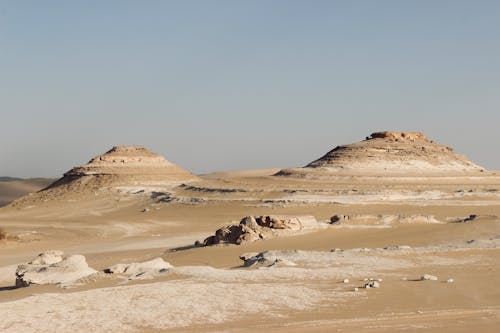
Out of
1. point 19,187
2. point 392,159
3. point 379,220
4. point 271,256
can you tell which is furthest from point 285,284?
point 19,187

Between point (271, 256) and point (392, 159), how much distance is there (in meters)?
33.4

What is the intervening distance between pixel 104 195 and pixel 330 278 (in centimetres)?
3664

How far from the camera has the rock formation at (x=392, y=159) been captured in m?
44.5

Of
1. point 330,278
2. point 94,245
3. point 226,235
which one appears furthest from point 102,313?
point 94,245

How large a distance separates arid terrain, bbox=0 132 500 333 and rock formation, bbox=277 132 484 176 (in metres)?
0.22

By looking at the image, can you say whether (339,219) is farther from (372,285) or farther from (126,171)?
(126,171)

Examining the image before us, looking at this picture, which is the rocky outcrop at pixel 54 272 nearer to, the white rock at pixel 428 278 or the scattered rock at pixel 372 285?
the scattered rock at pixel 372 285

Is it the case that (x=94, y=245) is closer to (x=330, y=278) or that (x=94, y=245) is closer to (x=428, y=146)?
(x=330, y=278)

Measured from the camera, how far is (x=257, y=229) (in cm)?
1883

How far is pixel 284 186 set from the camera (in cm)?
3988

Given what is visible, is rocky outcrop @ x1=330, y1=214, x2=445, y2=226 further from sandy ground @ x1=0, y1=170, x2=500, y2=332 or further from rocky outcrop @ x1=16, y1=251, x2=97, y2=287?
rocky outcrop @ x1=16, y1=251, x2=97, y2=287

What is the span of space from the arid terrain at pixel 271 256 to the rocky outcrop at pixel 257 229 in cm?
4

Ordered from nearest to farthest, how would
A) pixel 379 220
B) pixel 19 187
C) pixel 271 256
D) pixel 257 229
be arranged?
pixel 271 256, pixel 257 229, pixel 379 220, pixel 19 187


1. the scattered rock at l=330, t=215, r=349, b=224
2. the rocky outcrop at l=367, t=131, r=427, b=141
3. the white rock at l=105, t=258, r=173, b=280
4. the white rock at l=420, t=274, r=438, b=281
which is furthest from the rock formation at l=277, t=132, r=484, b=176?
the white rock at l=420, t=274, r=438, b=281
